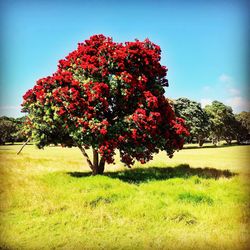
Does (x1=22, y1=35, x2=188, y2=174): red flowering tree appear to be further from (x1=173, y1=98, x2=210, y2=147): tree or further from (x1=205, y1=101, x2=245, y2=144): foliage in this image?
(x1=205, y1=101, x2=245, y2=144): foliage

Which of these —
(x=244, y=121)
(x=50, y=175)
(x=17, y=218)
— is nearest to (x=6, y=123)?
(x=244, y=121)

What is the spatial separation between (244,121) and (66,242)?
11409 cm

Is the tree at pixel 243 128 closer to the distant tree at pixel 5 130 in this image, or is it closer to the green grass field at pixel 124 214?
the distant tree at pixel 5 130

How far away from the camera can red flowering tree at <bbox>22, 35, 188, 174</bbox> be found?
66.3 ft

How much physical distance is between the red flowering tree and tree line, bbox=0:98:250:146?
43.8 metres

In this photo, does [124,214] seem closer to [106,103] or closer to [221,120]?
[106,103]

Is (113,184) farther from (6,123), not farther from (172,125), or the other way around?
(6,123)

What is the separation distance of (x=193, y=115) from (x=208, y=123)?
6.95 meters

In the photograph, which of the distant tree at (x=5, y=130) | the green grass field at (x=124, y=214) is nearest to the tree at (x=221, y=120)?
the distant tree at (x=5, y=130)

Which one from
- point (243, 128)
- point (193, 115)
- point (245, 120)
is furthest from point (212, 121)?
point (245, 120)

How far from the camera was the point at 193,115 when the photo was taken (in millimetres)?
83062

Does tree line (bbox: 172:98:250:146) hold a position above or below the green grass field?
above

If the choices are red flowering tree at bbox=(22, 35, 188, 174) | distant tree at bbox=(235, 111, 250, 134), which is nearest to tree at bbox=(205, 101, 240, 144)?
distant tree at bbox=(235, 111, 250, 134)

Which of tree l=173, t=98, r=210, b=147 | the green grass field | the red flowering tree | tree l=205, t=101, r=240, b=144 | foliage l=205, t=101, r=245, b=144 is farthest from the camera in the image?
foliage l=205, t=101, r=245, b=144
